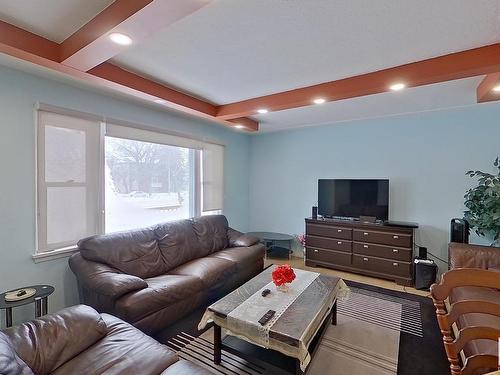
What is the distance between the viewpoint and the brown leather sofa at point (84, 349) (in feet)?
4.38

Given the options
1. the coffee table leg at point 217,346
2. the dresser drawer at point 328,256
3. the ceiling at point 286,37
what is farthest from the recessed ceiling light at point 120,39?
the dresser drawer at point 328,256

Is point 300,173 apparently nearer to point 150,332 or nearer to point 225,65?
point 225,65

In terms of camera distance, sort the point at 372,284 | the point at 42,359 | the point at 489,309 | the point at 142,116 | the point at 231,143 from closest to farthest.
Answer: the point at 489,309 < the point at 42,359 < the point at 142,116 < the point at 372,284 < the point at 231,143

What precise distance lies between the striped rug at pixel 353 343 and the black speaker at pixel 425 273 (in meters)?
0.50

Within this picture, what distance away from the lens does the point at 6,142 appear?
2244 millimetres

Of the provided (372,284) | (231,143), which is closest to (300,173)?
(231,143)

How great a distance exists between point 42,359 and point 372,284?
3.64 m

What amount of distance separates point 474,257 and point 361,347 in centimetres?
155

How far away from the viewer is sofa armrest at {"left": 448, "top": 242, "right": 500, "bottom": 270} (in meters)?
2.51

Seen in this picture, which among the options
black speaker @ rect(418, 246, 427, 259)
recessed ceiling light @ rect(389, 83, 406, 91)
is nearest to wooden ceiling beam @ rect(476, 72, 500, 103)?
recessed ceiling light @ rect(389, 83, 406, 91)

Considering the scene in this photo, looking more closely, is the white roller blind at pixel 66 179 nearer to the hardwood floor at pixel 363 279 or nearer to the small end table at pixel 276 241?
the small end table at pixel 276 241

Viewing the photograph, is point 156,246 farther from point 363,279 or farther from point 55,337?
point 363,279

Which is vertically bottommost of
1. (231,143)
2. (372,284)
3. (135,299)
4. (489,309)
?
(372,284)

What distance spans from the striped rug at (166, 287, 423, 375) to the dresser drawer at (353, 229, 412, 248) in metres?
0.84
